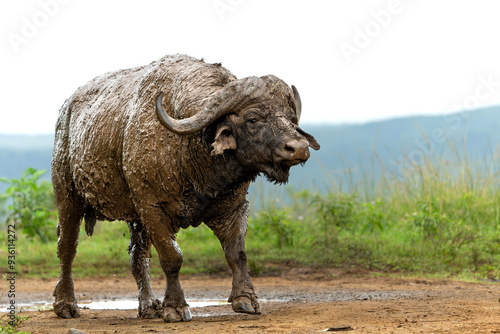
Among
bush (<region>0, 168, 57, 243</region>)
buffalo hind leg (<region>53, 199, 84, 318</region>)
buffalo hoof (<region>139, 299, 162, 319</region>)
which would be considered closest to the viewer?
buffalo hoof (<region>139, 299, 162, 319</region>)

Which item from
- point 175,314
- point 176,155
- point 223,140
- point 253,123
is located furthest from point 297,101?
point 175,314

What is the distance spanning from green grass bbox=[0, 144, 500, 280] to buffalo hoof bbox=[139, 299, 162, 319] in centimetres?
206

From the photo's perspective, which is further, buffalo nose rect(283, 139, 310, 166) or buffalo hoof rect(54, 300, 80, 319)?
buffalo hoof rect(54, 300, 80, 319)

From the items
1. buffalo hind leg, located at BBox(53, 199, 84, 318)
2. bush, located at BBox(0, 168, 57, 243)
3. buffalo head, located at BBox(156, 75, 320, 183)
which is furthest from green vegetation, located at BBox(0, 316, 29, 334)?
bush, located at BBox(0, 168, 57, 243)

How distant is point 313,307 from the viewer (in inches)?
256

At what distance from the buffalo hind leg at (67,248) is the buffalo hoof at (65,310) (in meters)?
0.01

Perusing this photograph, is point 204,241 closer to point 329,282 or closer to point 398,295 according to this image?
point 329,282

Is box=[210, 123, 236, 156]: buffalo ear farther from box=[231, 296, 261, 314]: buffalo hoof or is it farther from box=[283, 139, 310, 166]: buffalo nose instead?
box=[231, 296, 261, 314]: buffalo hoof

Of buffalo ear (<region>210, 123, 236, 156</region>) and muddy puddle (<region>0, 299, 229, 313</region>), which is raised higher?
buffalo ear (<region>210, 123, 236, 156</region>)

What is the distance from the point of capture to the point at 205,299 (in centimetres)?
815

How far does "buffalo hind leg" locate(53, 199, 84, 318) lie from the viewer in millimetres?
7234

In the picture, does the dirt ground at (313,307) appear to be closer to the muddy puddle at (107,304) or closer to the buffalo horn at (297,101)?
the muddy puddle at (107,304)

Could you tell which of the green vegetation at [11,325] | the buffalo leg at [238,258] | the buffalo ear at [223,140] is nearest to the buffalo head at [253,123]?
the buffalo ear at [223,140]

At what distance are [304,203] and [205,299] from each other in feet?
18.4
